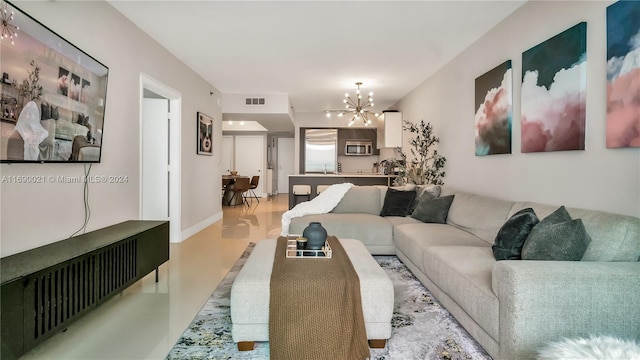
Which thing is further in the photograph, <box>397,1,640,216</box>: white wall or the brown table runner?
<box>397,1,640,216</box>: white wall

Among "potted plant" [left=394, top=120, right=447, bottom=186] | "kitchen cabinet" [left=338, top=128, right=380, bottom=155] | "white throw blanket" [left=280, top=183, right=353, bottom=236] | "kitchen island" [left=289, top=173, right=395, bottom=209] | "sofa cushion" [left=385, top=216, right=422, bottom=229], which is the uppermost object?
"kitchen cabinet" [left=338, top=128, right=380, bottom=155]

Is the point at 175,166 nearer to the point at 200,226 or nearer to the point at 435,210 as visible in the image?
the point at 200,226

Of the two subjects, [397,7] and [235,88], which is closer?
[397,7]

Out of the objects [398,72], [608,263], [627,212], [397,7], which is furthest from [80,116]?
[398,72]

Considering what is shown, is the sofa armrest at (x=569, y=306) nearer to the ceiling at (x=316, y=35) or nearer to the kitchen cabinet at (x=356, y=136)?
the ceiling at (x=316, y=35)

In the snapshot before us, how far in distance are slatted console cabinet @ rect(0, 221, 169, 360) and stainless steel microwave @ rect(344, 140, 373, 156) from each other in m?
7.59

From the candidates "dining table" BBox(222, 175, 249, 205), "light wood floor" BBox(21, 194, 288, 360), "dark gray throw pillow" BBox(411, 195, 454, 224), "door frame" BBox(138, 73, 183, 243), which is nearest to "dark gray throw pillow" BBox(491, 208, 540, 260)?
"dark gray throw pillow" BBox(411, 195, 454, 224)

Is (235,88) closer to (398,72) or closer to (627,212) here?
(398,72)

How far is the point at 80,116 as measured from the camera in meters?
2.75

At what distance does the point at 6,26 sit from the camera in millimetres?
2039

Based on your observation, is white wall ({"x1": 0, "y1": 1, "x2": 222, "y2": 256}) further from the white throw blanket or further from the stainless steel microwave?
the stainless steel microwave

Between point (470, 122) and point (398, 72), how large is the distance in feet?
5.60

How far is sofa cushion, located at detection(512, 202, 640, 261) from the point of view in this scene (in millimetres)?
1899

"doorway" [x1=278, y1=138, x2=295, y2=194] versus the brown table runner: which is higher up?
"doorway" [x1=278, y1=138, x2=295, y2=194]
